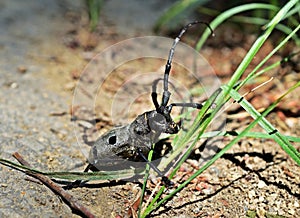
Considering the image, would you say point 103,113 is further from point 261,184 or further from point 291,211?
point 291,211

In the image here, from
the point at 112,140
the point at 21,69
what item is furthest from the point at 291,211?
the point at 21,69

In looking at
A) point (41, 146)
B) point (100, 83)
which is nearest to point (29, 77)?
point (100, 83)

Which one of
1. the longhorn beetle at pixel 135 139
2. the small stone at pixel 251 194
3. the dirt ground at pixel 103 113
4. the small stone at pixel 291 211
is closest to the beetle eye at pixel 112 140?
the longhorn beetle at pixel 135 139

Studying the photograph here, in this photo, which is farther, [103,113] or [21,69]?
[21,69]

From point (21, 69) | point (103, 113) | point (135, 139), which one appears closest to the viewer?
point (135, 139)

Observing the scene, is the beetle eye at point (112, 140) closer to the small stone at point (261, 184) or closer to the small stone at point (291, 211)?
the small stone at point (261, 184)

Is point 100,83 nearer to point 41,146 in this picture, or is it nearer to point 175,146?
point 41,146

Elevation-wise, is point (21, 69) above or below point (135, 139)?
below

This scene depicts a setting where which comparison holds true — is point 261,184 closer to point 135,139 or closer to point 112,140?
point 135,139

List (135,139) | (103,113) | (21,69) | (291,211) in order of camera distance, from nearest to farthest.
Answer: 1. (291,211)
2. (135,139)
3. (103,113)
4. (21,69)
